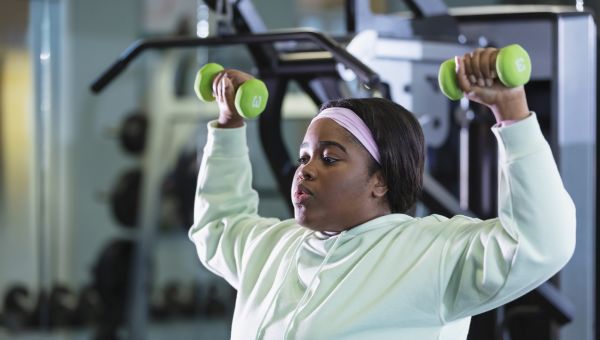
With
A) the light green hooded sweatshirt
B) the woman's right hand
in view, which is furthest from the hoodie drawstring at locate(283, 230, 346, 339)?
the woman's right hand

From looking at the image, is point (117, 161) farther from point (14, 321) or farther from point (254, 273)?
point (254, 273)

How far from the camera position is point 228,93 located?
5.46ft

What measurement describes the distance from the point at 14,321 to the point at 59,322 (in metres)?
0.24

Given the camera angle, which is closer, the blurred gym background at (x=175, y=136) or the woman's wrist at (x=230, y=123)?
the woman's wrist at (x=230, y=123)

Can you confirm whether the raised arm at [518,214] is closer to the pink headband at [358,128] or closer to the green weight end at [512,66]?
the green weight end at [512,66]

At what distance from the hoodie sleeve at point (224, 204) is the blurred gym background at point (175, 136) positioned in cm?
59

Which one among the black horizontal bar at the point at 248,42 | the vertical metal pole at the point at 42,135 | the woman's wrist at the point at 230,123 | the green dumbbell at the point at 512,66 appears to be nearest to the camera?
the green dumbbell at the point at 512,66

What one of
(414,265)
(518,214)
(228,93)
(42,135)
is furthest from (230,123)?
(42,135)

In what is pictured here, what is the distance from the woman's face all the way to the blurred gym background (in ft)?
2.66

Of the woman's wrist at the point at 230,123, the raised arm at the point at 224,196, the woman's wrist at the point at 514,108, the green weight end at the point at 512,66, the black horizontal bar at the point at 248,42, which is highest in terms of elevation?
the black horizontal bar at the point at 248,42

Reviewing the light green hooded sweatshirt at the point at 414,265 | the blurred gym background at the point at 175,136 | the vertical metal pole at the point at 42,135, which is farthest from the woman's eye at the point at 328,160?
the vertical metal pole at the point at 42,135

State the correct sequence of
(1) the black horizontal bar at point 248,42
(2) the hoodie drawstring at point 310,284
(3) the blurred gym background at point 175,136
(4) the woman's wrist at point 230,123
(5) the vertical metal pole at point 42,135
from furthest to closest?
1. (5) the vertical metal pole at point 42,135
2. (3) the blurred gym background at point 175,136
3. (1) the black horizontal bar at point 248,42
4. (4) the woman's wrist at point 230,123
5. (2) the hoodie drawstring at point 310,284

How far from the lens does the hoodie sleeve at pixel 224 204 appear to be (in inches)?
66.2

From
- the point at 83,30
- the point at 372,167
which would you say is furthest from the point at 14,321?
the point at 372,167
